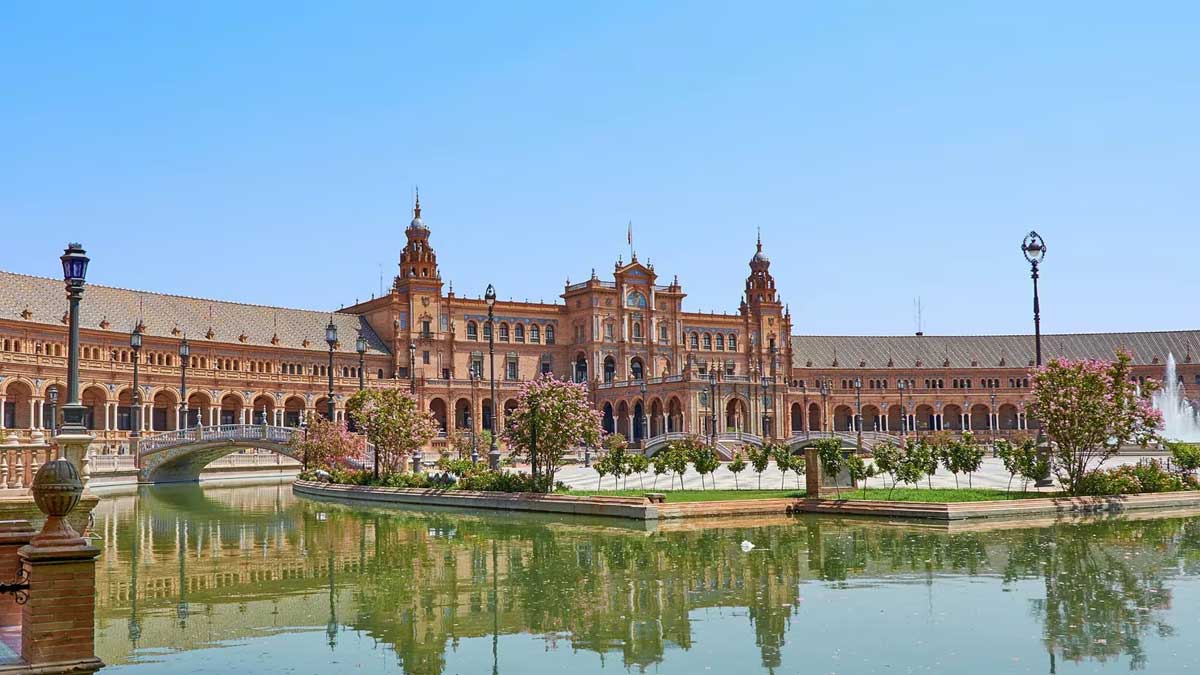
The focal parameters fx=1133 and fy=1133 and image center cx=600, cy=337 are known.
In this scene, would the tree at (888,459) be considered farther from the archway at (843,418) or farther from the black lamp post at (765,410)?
the archway at (843,418)

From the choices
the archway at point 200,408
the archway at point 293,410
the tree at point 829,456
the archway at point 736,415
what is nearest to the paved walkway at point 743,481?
the tree at point 829,456

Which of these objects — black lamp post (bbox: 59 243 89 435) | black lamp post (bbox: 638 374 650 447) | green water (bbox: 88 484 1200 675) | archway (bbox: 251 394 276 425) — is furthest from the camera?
→ black lamp post (bbox: 638 374 650 447)

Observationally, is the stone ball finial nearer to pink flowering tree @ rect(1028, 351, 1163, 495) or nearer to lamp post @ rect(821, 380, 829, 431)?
pink flowering tree @ rect(1028, 351, 1163, 495)

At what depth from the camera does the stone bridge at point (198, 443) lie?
202 feet

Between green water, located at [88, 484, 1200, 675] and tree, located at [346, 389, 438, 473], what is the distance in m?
16.1

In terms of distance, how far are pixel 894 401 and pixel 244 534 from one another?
10078 cm

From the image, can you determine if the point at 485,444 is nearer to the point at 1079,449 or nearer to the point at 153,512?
the point at 153,512

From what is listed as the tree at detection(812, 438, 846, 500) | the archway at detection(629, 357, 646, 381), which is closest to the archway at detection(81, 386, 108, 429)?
the archway at detection(629, 357, 646, 381)

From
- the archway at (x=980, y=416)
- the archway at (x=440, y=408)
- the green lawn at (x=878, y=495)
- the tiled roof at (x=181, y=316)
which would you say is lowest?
the green lawn at (x=878, y=495)

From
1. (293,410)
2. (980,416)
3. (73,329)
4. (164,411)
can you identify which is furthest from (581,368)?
(73,329)

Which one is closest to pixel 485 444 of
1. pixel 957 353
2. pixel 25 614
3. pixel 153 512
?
pixel 153 512

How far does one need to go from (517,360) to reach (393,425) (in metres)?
57.8

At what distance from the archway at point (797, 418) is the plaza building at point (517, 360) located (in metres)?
0.17

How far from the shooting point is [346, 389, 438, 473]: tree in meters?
45.2
